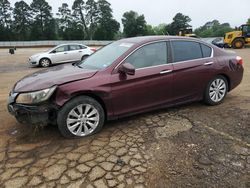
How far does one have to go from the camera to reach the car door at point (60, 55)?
43.6ft

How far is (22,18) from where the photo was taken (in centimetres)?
6706

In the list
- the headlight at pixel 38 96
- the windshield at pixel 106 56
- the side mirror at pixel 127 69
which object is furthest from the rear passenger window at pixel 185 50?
the headlight at pixel 38 96

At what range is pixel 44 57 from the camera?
13.0m

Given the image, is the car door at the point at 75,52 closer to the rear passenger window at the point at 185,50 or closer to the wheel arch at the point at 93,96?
the rear passenger window at the point at 185,50

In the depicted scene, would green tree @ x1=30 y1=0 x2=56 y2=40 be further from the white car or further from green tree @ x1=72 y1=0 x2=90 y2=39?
the white car

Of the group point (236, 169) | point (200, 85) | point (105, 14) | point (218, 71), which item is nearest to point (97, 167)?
point (236, 169)

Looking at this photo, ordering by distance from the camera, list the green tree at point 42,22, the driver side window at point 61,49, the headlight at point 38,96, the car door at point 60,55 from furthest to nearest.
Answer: the green tree at point 42,22
the driver side window at point 61,49
the car door at point 60,55
the headlight at point 38,96

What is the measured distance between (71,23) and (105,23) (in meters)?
10.2

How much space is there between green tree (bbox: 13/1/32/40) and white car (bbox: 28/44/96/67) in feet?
185

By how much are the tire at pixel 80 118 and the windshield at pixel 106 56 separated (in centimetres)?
69

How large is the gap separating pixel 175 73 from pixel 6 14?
76.3 meters

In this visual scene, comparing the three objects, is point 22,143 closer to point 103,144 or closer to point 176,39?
point 103,144

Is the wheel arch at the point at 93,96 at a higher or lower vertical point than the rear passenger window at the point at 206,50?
lower

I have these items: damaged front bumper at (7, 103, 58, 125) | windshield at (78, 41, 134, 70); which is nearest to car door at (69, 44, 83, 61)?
windshield at (78, 41, 134, 70)
